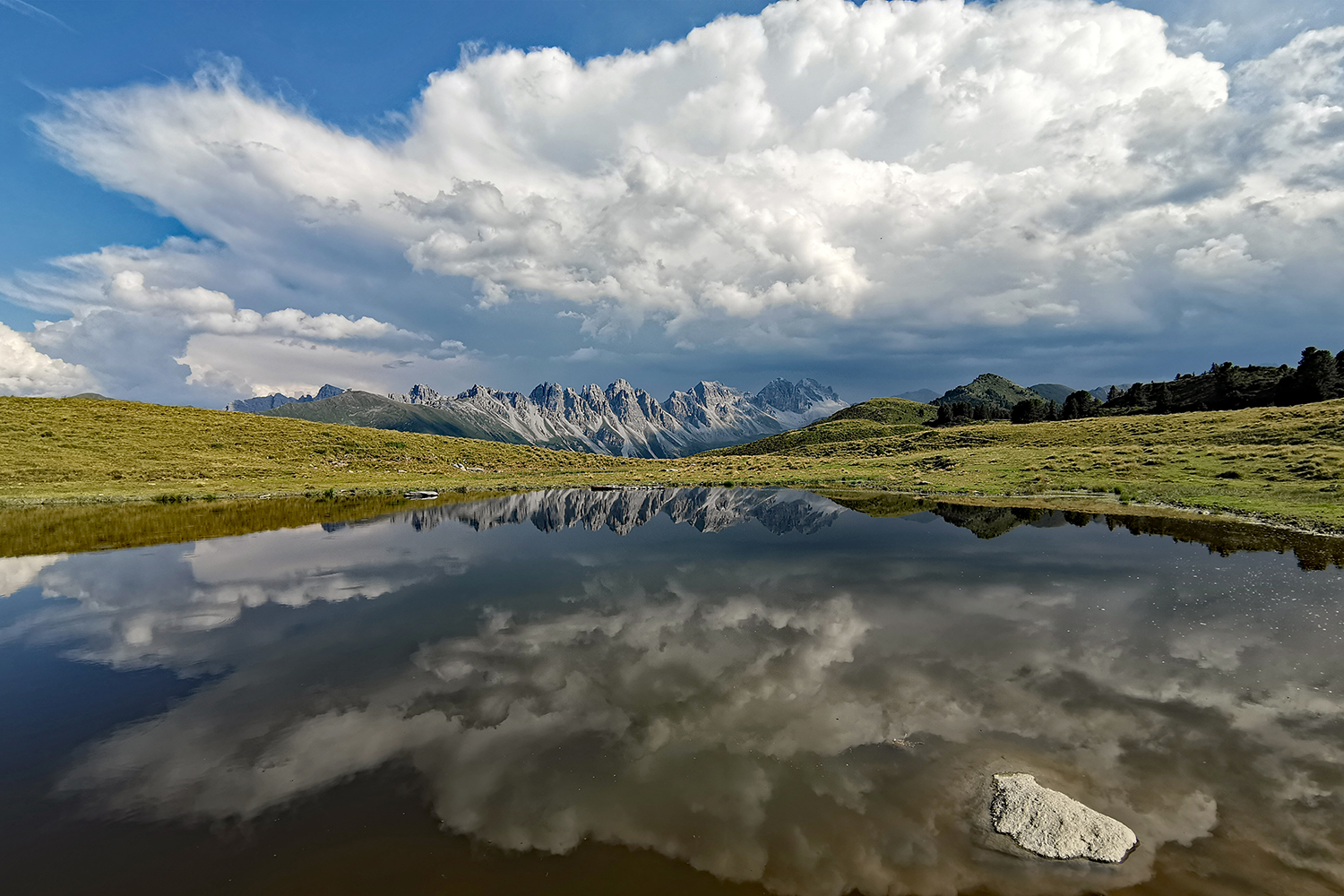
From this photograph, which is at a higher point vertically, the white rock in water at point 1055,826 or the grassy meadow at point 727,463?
the grassy meadow at point 727,463

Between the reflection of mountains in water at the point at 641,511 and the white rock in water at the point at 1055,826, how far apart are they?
33224 millimetres

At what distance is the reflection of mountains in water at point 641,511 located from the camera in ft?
159

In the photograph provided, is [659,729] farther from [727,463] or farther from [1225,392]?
[1225,392]

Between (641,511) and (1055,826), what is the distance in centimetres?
5040

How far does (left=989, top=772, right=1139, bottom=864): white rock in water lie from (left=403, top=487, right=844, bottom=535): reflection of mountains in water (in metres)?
33.2

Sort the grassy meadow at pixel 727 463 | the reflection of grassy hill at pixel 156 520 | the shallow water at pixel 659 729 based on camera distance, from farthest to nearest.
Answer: the grassy meadow at pixel 727 463 → the reflection of grassy hill at pixel 156 520 → the shallow water at pixel 659 729

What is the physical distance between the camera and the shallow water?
8.77m

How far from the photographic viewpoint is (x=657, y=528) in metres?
46.4

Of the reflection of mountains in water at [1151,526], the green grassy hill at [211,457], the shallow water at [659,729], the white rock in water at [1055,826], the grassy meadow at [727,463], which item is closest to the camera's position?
the shallow water at [659,729]

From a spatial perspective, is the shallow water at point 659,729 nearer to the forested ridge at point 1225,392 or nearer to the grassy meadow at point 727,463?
the grassy meadow at point 727,463

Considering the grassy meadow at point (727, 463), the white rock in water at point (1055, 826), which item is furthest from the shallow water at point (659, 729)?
the grassy meadow at point (727, 463)

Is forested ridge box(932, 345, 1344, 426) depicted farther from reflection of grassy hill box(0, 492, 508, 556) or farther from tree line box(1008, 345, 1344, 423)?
reflection of grassy hill box(0, 492, 508, 556)

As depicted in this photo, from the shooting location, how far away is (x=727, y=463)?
5128 inches

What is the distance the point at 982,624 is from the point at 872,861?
14880 millimetres
